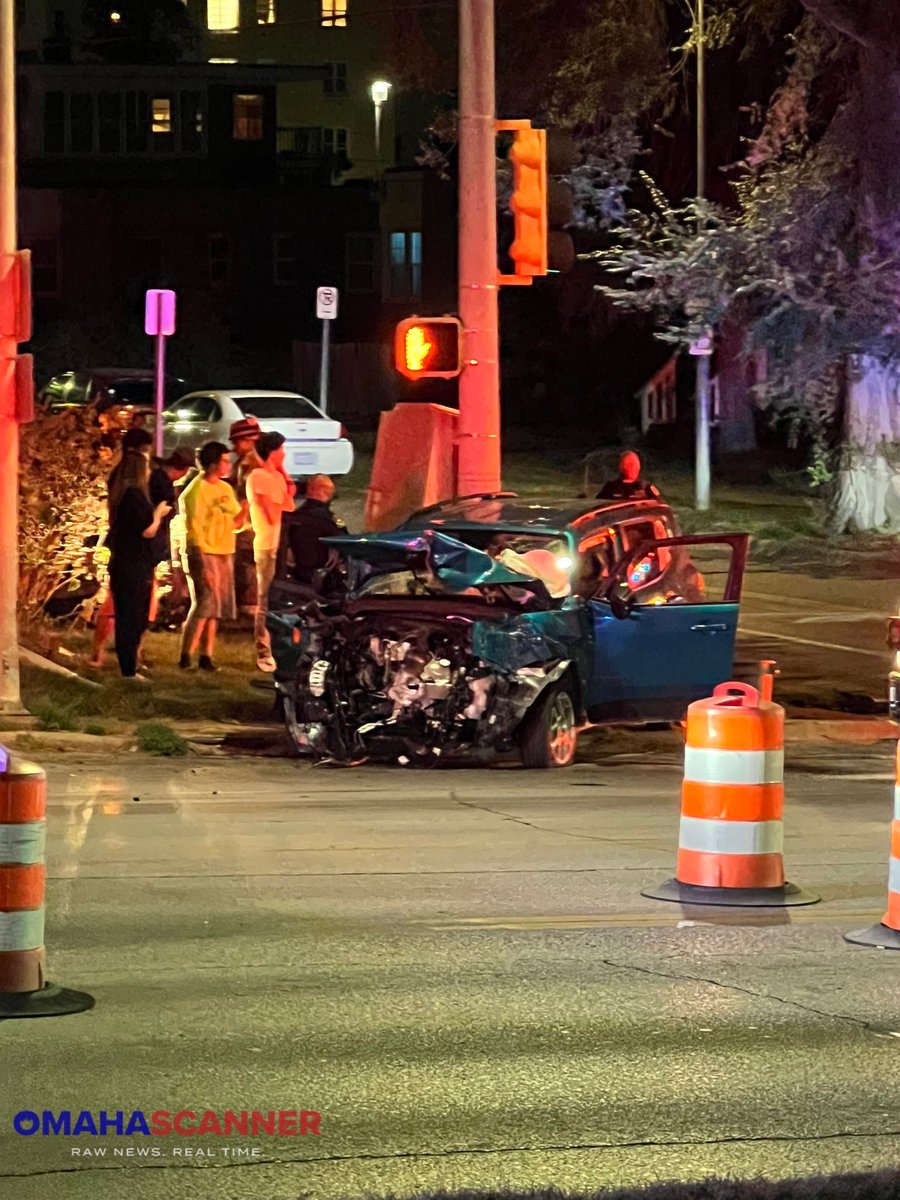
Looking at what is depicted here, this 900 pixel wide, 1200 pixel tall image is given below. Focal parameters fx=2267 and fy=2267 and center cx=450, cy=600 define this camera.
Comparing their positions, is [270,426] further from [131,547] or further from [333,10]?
[333,10]

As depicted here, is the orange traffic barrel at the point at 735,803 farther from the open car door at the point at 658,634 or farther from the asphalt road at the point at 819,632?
the asphalt road at the point at 819,632

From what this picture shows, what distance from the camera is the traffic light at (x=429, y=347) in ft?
52.9

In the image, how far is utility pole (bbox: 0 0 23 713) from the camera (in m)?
14.8

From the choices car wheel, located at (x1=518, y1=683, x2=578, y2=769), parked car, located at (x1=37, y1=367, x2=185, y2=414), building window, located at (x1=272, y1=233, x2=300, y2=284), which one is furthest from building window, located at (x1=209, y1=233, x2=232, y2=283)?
car wheel, located at (x1=518, y1=683, x2=578, y2=769)

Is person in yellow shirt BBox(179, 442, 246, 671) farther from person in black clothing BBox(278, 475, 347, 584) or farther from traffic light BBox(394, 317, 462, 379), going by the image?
traffic light BBox(394, 317, 462, 379)

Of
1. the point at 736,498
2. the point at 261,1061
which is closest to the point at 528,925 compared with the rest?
the point at 261,1061

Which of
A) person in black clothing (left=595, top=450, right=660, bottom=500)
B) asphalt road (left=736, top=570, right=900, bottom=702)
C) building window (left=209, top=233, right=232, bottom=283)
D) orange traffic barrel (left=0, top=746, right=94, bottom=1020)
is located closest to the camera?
orange traffic barrel (left=0, top=746, right=94, bottom=1020)

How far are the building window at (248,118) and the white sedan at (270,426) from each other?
105 feet

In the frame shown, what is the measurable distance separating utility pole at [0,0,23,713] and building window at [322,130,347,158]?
51.7m

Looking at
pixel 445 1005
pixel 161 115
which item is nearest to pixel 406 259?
pixel 161 115

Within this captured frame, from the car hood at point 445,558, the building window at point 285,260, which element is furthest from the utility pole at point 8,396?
the building window at point 285,260

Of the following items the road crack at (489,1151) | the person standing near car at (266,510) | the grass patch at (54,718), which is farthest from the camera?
the person standing near car at (266,510)

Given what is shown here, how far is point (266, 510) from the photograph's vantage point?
57.8 ft

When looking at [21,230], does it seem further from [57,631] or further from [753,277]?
[57,631]
